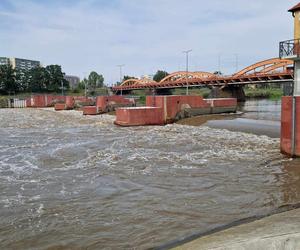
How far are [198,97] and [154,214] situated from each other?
102ft

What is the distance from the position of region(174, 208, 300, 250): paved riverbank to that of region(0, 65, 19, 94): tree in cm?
13630

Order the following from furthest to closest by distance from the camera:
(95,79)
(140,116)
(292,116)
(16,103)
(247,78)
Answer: (95,79)
(16,103)
(247,78)
(140,116)
(292,116)

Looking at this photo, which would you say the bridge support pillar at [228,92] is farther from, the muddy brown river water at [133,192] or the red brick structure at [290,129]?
the red brick structure at [290,129]

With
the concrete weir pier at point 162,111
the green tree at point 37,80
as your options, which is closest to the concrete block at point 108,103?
the concrete weir pier at point 162,111

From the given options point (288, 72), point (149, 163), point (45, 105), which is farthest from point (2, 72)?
point (149, 163)

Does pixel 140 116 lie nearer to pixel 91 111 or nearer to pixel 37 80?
pixel 91 111

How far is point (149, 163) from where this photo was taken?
14961 mm

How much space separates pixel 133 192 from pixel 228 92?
72.5 metres

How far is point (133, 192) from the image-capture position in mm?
10594

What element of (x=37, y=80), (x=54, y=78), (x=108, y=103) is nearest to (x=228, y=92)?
(x=108, y=103)

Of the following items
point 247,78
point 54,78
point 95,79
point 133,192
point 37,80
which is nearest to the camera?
point 133,192

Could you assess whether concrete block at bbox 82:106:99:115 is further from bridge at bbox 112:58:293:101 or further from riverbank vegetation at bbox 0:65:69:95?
riverbank vegetation at bbox 0:65:69:95

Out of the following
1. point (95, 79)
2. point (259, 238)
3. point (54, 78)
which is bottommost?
point (259, 238)

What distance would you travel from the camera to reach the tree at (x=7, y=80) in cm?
13075
